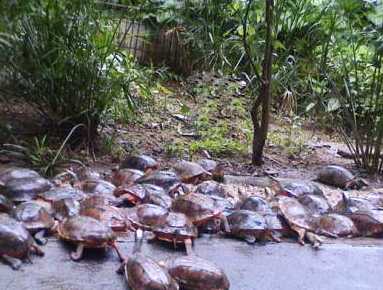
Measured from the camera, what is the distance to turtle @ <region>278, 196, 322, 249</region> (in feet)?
9.97

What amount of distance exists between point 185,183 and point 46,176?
0.82 meters

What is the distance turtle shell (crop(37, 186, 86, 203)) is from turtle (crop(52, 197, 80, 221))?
0.21ft

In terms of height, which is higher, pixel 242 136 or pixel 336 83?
pixel 336 83

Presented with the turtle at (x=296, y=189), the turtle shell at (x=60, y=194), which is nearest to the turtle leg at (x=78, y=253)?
the turtle shell at (x=60, y=194)

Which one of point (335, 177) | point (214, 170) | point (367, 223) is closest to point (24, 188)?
point (214, 170)

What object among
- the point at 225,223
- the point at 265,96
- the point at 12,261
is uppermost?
the point at 265,96

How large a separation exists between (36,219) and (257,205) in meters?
1.13

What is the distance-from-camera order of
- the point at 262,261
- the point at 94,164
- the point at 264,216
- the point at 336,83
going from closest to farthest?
the point at 262,261, the point at 264,216, the point at 94,164, the point at 336,83

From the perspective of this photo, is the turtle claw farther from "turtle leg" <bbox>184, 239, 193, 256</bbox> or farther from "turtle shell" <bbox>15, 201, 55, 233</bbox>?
"turtle leg" <bbox>184, 239, 193, 256</bbox>

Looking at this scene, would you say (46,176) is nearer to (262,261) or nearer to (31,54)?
(31,54)

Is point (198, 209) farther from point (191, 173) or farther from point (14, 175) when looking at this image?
point (14, 175)

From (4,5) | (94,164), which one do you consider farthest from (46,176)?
(4,5)

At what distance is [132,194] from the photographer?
125 inches

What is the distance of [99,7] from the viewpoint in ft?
13.6
